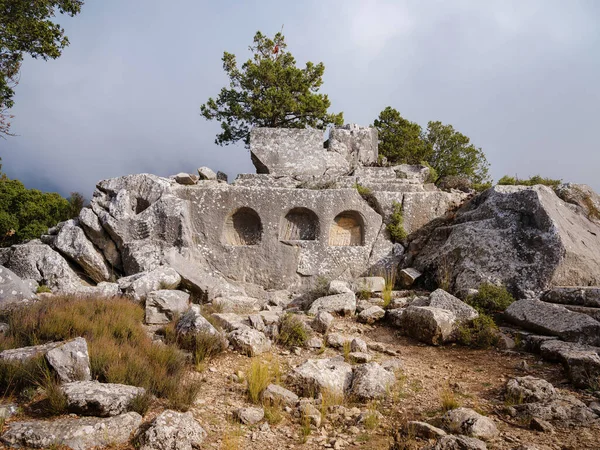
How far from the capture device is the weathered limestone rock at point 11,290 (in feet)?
23.0

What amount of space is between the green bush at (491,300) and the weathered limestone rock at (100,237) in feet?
27.1

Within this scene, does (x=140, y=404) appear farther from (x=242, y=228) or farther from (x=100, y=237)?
(x=100, y=237)

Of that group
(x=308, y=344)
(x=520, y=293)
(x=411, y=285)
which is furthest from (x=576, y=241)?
(x=308, y=344)

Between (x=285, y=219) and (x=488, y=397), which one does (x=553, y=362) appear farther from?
(x=285, y=219)

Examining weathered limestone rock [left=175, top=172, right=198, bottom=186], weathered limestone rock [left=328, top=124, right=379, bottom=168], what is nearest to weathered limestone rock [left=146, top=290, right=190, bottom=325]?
weathered limestone rock [left=175, top=172, right=198, bottom=186]

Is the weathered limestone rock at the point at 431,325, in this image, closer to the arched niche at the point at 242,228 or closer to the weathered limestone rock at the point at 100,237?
the arched niche at the point at 242,228

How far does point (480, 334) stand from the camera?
6.31 m

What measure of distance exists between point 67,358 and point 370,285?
6.49m

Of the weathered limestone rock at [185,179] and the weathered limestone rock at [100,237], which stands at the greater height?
the weathered limestone rock at [185,179]

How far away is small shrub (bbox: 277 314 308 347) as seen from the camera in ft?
20.7

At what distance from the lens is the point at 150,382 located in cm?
421

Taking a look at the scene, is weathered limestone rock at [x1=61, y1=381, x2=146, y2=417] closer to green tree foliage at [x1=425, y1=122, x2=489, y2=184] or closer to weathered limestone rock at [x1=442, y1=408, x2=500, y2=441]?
weathered limestone rock at [x1=442, y1=408, x2=500, y2=441]

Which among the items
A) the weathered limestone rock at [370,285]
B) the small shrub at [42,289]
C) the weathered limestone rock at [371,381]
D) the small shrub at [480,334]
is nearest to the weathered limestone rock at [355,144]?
the weathered limestone rock at [370,285]

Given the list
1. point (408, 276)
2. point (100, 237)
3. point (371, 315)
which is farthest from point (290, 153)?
point (371, 315)
